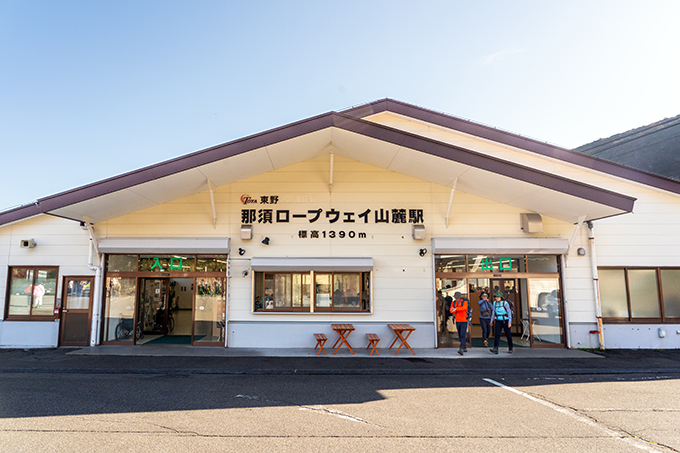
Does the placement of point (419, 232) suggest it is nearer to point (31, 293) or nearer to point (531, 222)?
point (531, 222)

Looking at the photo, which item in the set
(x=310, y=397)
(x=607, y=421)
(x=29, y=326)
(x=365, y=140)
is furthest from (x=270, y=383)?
(x=29, y=326)

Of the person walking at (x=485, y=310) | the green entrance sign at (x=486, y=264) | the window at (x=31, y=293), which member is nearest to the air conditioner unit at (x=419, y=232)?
the green entrance sign at (x=486, y=264)

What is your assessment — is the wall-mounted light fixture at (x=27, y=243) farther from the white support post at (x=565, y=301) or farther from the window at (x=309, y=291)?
the white support post at (x=565, y=301)

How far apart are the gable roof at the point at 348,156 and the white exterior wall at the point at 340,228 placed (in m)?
0.36

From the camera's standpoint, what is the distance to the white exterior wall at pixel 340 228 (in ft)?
32.3

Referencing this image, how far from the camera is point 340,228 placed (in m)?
10.2

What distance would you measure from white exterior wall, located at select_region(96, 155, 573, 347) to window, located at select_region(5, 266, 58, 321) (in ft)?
7.00

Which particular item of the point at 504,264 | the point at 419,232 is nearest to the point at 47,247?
the point at 419,232

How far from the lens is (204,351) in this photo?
9406 mm

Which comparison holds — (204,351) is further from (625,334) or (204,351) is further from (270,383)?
(625,334)

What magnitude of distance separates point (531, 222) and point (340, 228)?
508 cm

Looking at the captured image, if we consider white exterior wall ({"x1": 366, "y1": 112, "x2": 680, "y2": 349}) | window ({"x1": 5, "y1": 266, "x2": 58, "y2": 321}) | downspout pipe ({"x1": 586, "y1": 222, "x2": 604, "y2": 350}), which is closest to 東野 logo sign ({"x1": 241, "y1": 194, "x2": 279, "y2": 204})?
window ({"x1": 5, "y1": 266, "x2": 58, "y2": 321})

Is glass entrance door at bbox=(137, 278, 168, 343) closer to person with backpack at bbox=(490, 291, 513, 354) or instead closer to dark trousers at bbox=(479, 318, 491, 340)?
dark trousers at bbox=(479, 318, 491, 340)

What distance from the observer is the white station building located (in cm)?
985
